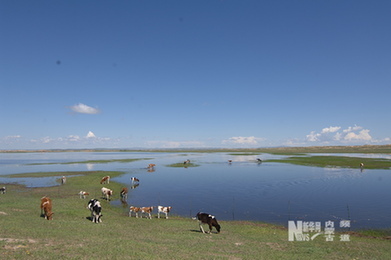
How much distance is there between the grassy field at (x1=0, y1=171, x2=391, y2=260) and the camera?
12.2 meters

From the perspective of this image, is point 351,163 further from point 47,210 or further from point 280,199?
point 47,210

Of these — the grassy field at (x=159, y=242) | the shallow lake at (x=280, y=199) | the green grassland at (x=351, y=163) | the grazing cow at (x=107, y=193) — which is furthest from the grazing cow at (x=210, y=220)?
the green grassland at (x=351, y=163)

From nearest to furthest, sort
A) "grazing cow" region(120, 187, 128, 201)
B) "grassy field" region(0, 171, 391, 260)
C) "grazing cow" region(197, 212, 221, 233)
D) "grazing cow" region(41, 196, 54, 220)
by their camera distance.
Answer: "grassy field" region(0, 171, 391, 260), "grazing cow" region(197, 212, 221, 233), "grazing cow" region(41, 196, 54, 220), "grazing cow" region(120, 187, 128, 201)

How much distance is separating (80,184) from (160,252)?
41.3m

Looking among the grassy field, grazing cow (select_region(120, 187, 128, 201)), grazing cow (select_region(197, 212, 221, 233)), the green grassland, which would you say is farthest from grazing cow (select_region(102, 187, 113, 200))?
the green grassland

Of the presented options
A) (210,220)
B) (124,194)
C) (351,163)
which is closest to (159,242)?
(210,220)

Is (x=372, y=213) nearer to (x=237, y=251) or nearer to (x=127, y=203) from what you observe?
(x=237, y=251)

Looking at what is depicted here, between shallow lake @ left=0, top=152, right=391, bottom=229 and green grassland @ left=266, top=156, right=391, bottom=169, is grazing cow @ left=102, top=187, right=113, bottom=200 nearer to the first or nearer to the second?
shallow lake @ left=0, top=152, right=391, bottom=229

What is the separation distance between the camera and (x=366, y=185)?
143 feet

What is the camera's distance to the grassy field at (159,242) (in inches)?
481

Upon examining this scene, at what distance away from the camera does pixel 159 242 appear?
15.7 m

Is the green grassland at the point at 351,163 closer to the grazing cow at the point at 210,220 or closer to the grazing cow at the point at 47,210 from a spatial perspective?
the grazing cow at the point at 210,220

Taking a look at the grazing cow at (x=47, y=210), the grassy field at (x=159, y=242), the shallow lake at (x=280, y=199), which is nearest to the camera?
the grassy field at (x=159, y=242)

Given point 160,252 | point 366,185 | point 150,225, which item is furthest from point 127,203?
point 366,185
